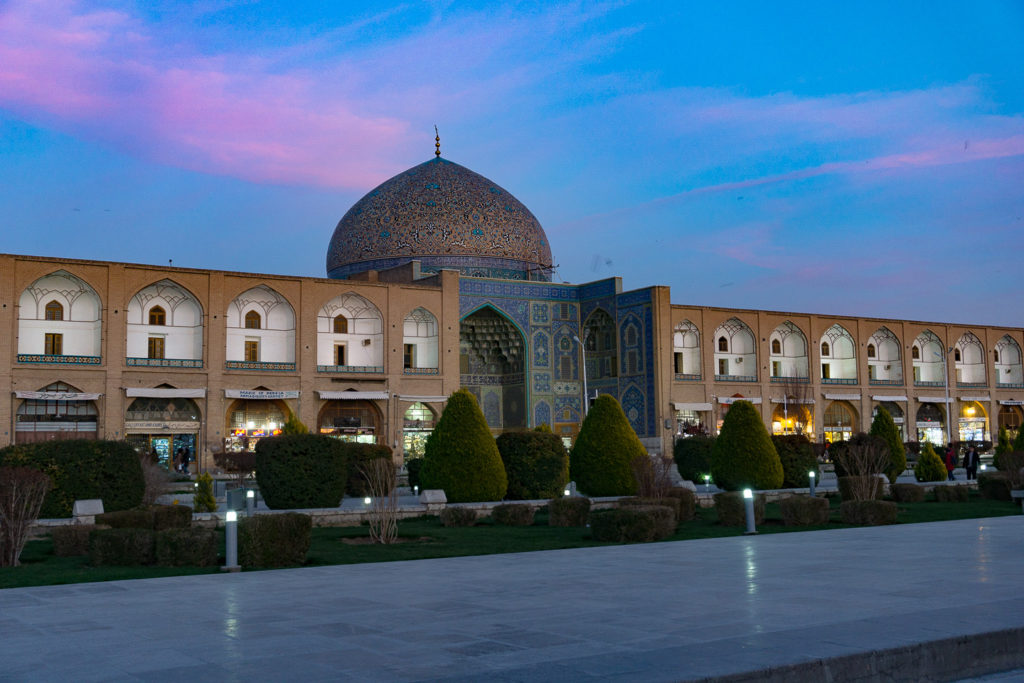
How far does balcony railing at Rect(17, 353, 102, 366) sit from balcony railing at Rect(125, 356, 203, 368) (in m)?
0.94

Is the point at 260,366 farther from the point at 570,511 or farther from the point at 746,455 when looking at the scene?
the point at 570,511

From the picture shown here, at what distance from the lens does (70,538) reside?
10.1 metres

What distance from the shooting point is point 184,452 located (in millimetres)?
30219

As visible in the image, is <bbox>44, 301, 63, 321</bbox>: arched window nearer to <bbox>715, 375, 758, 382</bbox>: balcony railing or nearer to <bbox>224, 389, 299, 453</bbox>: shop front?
<bbox>224, 389, 299, 453</bbox>: shop front

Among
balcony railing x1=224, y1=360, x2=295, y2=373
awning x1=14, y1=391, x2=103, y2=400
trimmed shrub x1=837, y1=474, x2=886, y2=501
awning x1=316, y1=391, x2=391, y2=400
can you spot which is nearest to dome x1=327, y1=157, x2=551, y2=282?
awning x1=316, y1=391, x2=391, y2=400

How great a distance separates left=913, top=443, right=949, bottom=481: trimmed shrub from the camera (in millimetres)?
21312

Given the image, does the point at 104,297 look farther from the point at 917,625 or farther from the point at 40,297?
the point at 917,625

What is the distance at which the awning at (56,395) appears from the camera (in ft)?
94.5

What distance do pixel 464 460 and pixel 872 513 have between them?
234 inches

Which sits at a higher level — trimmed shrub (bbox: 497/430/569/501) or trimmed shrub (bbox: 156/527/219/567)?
trimmed shrub (bbox: 497/430/569/501)

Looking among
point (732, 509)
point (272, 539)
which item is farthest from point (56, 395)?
point (272, 539)

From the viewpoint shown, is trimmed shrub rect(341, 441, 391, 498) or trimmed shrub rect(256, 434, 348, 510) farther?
trimmed shrub rect(341, 441, 391, 498)

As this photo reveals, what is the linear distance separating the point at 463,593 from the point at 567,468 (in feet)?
36.0

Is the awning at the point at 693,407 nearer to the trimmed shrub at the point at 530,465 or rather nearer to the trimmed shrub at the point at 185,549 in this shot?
the trimmed shrub at the point at 530,465
